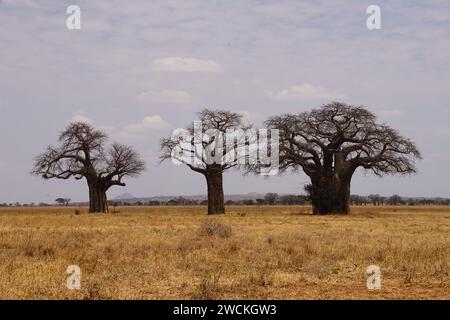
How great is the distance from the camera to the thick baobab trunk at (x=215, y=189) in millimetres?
39688

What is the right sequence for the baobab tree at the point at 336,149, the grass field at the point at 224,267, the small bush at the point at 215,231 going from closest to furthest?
1. the grass field at the point at 224,267
2. the small bush at the point at 215,231
3. the baobab tree at the point at 336,149

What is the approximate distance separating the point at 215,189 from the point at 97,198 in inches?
457

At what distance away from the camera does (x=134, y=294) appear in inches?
329

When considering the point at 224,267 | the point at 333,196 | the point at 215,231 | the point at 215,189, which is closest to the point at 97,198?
the point at 215,189

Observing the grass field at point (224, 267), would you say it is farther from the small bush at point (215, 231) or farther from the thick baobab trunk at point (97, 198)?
the thick baobab trunk at point (97, 198)

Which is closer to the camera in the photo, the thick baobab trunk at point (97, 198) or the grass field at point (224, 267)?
the grass field at point (224, 267)

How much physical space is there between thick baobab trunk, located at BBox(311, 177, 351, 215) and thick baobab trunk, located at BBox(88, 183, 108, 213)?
17951mm

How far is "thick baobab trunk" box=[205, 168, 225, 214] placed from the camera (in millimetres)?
39688

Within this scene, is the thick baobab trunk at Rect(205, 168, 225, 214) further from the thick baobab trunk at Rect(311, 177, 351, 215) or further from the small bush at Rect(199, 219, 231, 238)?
the small bush at Rect(199, 219, 231, 238)


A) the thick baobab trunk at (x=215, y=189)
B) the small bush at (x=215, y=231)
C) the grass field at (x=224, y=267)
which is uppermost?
the thick baobab trunk at (x=215, y=189)

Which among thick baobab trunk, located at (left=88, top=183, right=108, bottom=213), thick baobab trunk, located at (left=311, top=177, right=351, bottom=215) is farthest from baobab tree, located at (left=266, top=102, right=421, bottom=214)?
thick baobab trunk, located at (left=88, top=183, right=108, bottom=213)

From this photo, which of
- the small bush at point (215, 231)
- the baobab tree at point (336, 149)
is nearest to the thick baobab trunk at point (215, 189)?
the baobab tree at point (336, 149)

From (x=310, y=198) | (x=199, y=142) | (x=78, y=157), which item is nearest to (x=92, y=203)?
(x=78, y=157)

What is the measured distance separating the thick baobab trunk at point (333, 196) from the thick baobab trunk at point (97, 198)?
18.0 meters
